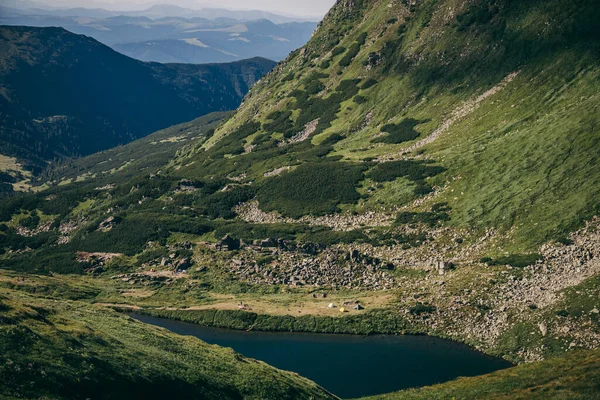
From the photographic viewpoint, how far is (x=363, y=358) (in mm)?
83938

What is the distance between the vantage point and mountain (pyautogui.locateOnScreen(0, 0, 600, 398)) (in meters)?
87.9

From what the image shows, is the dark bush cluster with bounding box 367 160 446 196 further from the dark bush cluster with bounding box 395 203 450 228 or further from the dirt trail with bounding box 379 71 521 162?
the dark bush cluster with bounding box 395 203 450 228

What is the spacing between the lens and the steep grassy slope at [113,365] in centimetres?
4009

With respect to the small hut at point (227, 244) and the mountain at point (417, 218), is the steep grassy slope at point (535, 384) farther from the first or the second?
the small hut at point (227, 244)

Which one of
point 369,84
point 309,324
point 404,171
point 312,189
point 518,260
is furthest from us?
point 369,84

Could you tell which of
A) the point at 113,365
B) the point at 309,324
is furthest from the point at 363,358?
the point at 113,365

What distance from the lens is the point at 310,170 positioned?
157625 millimetres

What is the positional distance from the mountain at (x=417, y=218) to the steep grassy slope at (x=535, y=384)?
1.43ft

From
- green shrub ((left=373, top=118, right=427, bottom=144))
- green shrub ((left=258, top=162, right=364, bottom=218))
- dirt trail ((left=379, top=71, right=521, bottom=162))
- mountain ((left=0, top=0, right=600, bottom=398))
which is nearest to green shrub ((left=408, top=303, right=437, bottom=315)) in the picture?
mountain ((left=0, top=0, right=600, bottom=398))

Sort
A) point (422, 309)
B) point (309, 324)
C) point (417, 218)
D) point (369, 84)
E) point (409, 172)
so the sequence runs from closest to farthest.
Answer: point (422, 309), point (309, 324), point (417, 218), point (409, 172), point (369, 84)

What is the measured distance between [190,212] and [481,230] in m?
88.7

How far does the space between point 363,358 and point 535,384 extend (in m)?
35.2

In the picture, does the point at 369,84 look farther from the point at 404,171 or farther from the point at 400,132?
the point at 404,171

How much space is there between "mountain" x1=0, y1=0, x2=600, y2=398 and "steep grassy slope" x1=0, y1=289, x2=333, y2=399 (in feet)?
66.3
